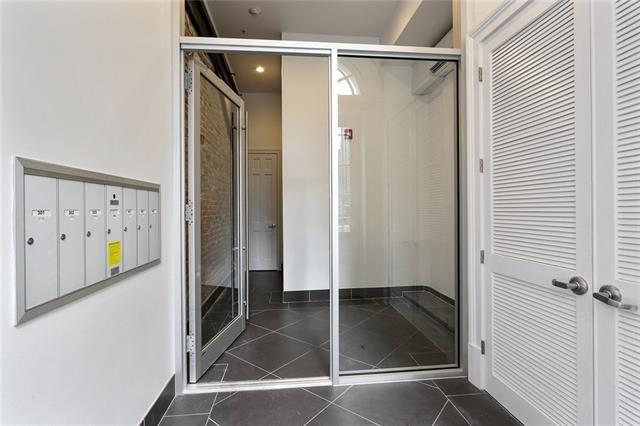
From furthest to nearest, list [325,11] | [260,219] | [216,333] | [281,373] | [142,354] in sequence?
[260,219] < [325,11] < [216,333] < [281,373] < [142,354]

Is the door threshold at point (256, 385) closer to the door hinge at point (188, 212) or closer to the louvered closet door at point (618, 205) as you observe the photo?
the door hinge at point (188, 212)

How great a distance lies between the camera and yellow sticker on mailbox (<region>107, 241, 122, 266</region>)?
4.20ft

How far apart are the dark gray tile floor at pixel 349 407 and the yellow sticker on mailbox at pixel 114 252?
1149 millimetres

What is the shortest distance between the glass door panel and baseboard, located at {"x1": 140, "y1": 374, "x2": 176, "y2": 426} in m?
1.29

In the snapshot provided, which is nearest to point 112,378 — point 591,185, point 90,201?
point 90,201

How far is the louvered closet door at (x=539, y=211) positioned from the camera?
4.39 ft

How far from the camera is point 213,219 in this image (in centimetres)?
252

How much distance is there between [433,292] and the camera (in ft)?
8.45

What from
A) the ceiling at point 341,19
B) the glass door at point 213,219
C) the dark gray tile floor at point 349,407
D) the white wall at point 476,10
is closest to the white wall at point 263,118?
the ceiling at point 341,19

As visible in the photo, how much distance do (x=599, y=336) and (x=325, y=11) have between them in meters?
3.96

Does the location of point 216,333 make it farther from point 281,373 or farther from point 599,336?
point 599,336

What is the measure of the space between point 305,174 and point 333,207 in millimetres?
1919

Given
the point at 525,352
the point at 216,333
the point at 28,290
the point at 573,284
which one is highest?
the point at 28,290

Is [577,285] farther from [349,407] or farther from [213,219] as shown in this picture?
[213,219]
